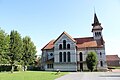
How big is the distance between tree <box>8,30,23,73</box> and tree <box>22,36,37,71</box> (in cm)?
686

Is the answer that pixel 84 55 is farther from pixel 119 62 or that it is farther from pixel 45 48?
pixel 119 62

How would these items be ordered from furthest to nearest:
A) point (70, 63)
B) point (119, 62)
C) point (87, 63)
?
point (119, 62) < point (70, 63) < point (87, 63)

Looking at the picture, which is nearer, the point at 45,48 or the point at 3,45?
the point at 3,45

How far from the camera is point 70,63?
56500mm

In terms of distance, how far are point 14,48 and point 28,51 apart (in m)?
9.13

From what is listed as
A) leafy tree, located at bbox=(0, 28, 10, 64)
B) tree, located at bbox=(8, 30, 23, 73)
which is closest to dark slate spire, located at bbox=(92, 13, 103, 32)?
tree, located at bbox=(8, 30, 23, 73)

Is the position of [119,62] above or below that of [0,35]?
below

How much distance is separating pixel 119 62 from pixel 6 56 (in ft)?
232

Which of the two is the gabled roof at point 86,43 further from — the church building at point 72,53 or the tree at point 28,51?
the tree at point 28,51

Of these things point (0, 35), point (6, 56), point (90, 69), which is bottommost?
point (90, 69)

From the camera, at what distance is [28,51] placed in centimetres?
5947

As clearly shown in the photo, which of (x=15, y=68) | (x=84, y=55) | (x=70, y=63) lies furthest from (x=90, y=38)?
(x=15, y=68)

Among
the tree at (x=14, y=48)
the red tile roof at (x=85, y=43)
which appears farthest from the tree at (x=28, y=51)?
the tree at (x=14, y=48)

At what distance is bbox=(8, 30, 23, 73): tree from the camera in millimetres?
50388
